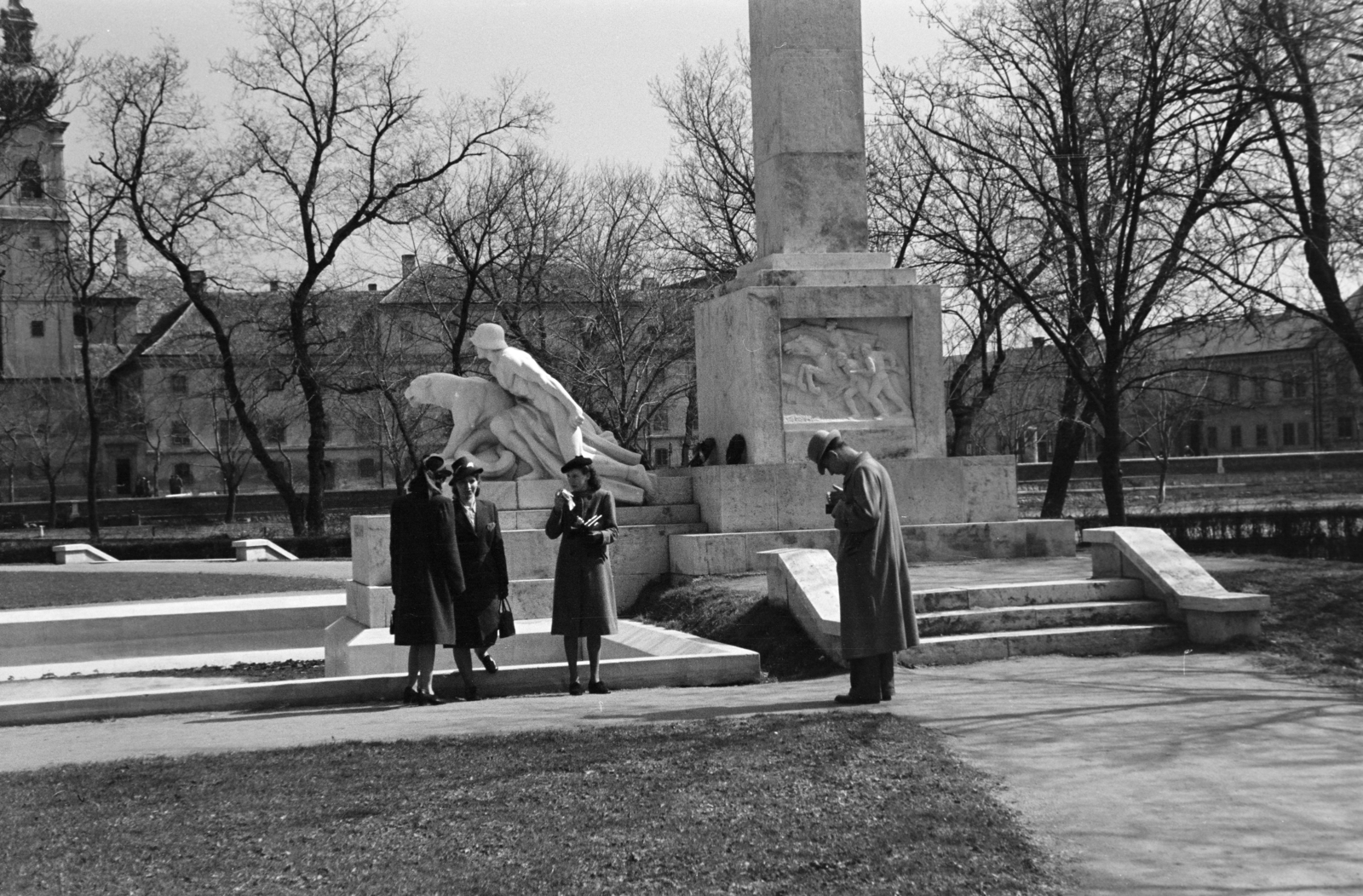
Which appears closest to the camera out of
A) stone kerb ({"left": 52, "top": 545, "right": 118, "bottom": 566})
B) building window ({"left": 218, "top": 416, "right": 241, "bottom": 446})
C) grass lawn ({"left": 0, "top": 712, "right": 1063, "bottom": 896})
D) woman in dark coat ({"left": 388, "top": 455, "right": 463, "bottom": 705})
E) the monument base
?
grass lawn ({"left": 0, "top": 712, "right": 1063, "bottom": 896})

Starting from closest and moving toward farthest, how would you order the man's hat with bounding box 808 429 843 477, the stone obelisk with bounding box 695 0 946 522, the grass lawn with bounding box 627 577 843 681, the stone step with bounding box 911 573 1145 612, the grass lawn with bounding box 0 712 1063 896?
the grass lawn with bounding box 0 712 1063 896
the man's hat with bounding box 808 429 843 477
the grass lawn with bounding box 627 577 843 681
the stone step with bounding box 911 573 1145 612
the stone obelisk with bounding box 695 0 946 522

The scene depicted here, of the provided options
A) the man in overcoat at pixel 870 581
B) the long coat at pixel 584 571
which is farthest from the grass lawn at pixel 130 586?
the man in overcoat at pixel 870 581

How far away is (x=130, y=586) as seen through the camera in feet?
80.0

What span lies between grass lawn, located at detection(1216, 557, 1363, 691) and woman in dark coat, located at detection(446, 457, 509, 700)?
5644 millimetres

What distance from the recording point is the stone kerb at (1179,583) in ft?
36.3

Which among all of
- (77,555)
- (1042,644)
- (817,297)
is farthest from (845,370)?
(77,555)

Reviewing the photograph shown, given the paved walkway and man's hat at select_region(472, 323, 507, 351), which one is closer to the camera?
the paved walkway

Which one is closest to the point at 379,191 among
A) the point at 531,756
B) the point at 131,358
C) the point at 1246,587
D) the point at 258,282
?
the point at 258,282

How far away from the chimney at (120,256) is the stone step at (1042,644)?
3230cm

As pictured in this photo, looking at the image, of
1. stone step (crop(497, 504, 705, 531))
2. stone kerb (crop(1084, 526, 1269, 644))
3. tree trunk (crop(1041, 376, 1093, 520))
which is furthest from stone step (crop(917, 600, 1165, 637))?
tree trunk (crop(1041, 376, 1093, 520))

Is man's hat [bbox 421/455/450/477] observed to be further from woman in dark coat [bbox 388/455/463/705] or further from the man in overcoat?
the man in overcoat

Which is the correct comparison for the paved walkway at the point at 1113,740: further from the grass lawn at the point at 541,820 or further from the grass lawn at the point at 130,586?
the grass lawn at the point at 130,586

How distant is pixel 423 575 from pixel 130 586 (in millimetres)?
Result: 16080

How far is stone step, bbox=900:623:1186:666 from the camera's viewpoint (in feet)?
35.6
